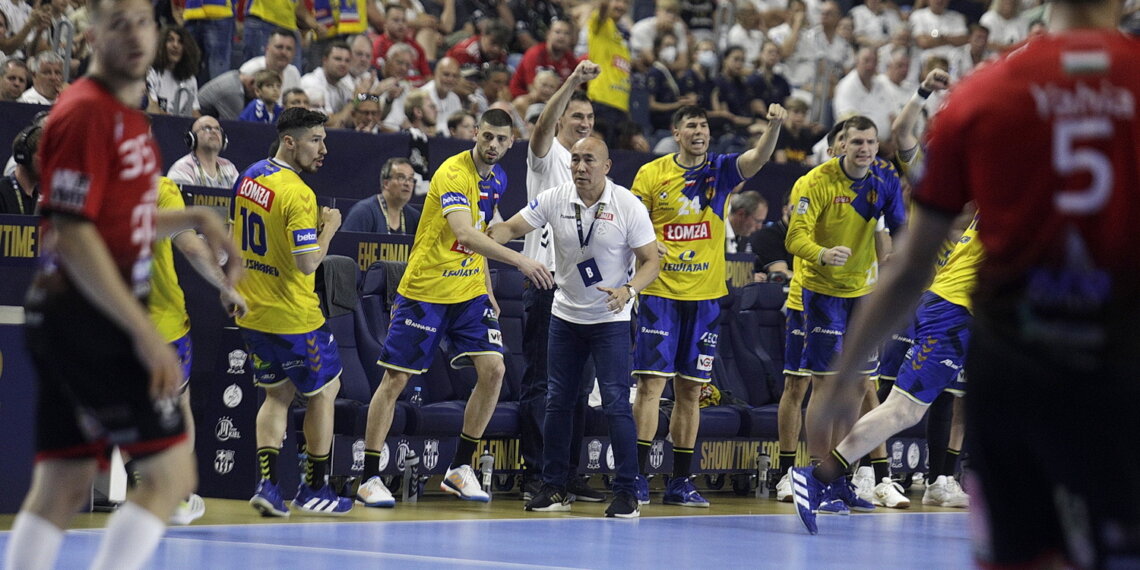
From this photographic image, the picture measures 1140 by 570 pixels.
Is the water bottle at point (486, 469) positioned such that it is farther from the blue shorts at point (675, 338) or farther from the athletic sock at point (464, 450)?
the blue shorts at point (675, 338)

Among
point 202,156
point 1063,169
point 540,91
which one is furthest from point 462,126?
point 1063,169

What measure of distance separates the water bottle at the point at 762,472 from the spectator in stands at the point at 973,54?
8.26m

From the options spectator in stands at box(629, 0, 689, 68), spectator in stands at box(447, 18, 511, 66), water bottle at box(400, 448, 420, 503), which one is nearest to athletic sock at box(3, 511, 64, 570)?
water bottle at box(400, 448, 420, 503)

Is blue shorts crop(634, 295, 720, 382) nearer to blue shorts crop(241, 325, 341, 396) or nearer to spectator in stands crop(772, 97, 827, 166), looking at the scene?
blue shorts crop(241, 325, 341, 396)

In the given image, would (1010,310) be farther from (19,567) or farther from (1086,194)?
(19,567)

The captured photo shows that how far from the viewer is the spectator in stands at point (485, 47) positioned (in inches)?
606

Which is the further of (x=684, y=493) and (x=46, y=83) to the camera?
(x=46, y=83)

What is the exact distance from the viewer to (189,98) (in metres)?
11.6

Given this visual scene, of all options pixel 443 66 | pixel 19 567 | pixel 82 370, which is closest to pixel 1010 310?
pixel 82 370

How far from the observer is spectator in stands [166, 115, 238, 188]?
10141 mm

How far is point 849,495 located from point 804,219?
2.04 metres

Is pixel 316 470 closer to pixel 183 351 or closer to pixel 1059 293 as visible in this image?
pixel 183 351

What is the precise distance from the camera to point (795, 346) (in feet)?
33.9

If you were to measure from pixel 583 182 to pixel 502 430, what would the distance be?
218 centimetres
